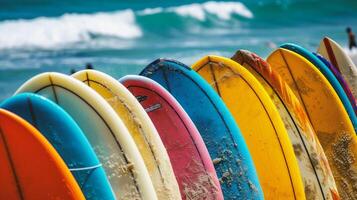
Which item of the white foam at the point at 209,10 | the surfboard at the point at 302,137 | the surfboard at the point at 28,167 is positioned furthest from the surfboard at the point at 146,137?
the white foam at the point at 209,10

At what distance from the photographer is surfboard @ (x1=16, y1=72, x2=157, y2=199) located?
107 inches

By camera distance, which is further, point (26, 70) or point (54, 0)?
point (54, 0)

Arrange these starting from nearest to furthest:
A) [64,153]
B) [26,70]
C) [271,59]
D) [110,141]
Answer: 1. [64,153]
2. [110,141]
3. [271,59]
4. [26,70]

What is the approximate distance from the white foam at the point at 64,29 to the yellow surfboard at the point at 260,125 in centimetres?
2187

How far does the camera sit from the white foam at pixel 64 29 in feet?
84.4

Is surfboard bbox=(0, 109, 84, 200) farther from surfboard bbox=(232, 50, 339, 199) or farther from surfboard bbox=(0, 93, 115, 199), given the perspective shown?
surfboard bbox=(232, 50, 339, 199)

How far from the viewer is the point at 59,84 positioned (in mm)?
2701

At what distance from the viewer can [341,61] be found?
14.9 ft

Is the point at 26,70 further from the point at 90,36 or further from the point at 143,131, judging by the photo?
the point at 143,131

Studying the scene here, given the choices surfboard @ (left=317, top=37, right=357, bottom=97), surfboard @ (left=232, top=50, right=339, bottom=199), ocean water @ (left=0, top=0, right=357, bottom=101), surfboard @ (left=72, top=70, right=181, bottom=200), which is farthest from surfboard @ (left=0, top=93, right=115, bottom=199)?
ocean water @ (left=0, top=0, right=357, bottom=101)

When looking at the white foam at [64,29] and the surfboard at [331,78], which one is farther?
the white foam at [64,29]

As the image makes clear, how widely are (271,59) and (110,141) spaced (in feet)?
5.38

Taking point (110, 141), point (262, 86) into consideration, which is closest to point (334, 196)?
point (262, 86)

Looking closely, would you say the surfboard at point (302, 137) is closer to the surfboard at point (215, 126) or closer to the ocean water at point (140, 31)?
the surfboard at point (215, 126)
